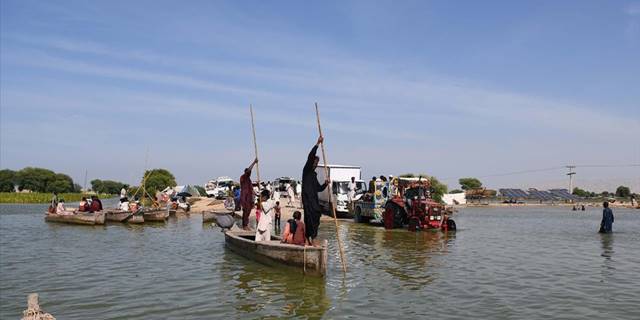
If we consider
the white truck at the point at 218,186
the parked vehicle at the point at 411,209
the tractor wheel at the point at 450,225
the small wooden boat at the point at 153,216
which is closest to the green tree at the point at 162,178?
the white truck at the point at 218,186

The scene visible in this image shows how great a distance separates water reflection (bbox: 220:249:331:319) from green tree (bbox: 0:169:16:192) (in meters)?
120

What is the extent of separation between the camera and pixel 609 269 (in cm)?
1345

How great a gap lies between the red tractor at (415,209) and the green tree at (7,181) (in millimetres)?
115094

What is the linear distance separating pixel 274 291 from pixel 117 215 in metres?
20.6

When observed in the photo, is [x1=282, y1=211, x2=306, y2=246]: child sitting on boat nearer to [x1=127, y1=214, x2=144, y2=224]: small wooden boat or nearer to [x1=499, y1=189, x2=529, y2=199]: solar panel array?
[x1=127, y1=214, x2=144, y2=224]: small wooden boat

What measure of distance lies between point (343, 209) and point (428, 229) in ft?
29.7

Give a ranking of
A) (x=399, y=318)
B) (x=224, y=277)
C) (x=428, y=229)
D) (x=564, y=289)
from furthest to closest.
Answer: (x=428, y=229) < (x=224, y=277) < (x=564, y=289) < (x=399, y=318)

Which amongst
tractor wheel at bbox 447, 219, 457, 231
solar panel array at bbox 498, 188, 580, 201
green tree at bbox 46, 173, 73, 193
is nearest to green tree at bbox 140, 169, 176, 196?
green tree at bbox 46, 173, 73, 193

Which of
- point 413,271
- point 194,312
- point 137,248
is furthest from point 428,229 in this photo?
point 194,312

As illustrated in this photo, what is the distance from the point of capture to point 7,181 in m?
115

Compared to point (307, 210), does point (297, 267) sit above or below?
below

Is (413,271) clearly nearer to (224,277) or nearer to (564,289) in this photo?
(564,289)

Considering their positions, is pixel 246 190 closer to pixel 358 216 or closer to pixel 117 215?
pixel 358 216

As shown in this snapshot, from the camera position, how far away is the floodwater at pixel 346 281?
9312 mm
